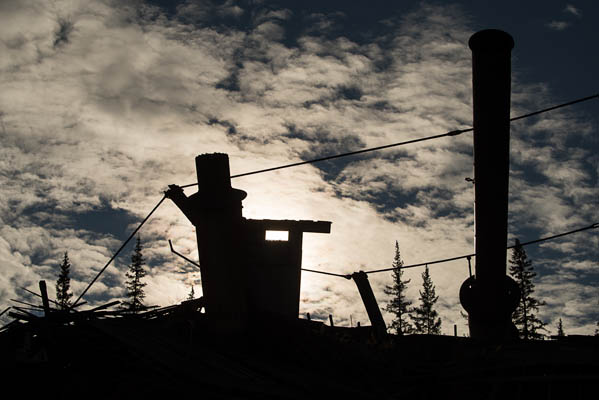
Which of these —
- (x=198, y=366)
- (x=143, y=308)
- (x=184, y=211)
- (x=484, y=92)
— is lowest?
(x=198, y=366)

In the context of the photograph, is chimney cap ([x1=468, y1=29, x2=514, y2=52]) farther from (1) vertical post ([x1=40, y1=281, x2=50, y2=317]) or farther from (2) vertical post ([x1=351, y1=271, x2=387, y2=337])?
(1) vertical post ([x1=40, y1=281, x2=50, y2=317])

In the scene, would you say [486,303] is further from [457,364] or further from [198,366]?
[198,366]

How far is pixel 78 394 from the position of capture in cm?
548

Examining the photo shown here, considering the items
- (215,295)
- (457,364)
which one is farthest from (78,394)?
(457,364)

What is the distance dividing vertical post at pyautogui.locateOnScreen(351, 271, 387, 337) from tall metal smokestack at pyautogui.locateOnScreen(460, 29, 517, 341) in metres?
2.25

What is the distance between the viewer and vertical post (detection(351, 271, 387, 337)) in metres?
11.2

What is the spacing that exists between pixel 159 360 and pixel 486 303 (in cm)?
554

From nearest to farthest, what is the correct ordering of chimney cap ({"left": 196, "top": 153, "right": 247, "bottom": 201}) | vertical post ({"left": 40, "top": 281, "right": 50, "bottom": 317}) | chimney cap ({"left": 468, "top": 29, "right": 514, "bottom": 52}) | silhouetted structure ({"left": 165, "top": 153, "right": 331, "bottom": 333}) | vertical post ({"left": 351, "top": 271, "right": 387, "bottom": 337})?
vertical post ({"left": 40, "top": 281, "right": 50, "bottom": 317}) → silhouetted structure ({"left": 165, "top": 153, "right": 331, "bottom": 333}) → chimney cap ({"left": 196, "top": 153, "right": 247, "bottom": 201}) → chimney cap ({"left": 468, "top": 29, "right": 514, "bottom": 52}) → vertical post ({"left": 351, "top": 271, "right": 387, "bottom": 337})

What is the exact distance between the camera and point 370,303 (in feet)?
39.1

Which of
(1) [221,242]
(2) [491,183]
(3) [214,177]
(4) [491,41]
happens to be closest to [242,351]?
(1) [221,242]

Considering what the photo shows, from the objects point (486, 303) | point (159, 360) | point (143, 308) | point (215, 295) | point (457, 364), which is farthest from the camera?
point (486, 303)

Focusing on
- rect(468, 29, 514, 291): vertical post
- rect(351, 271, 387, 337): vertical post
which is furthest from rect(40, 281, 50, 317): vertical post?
rect(351, 271, 387, 337): vertical post

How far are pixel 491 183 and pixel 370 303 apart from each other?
16.1ft

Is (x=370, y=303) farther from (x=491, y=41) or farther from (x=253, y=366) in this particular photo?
(x=491, y=41)
